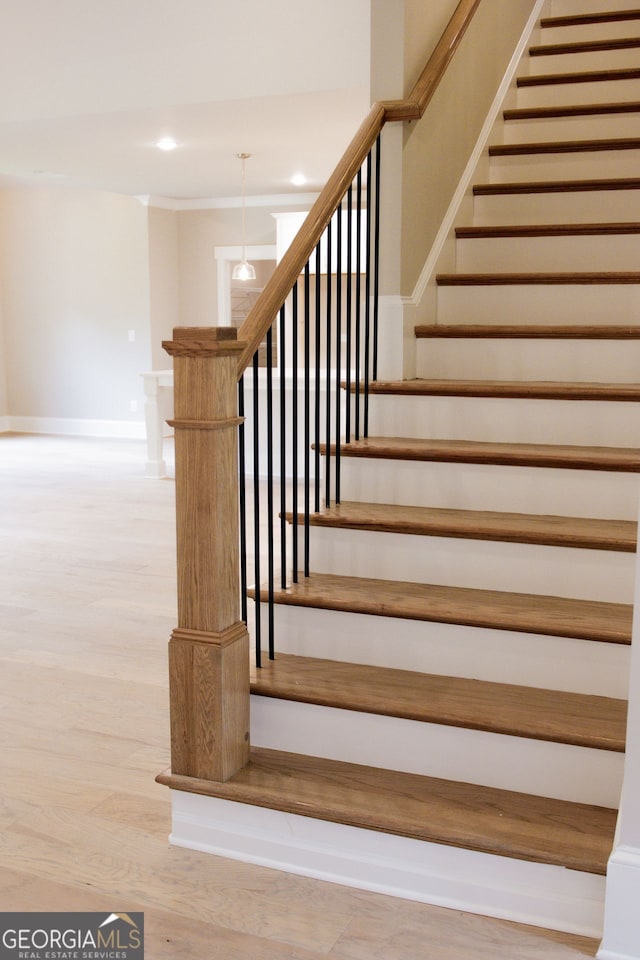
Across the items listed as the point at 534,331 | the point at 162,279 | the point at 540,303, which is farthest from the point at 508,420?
the point at 162,279

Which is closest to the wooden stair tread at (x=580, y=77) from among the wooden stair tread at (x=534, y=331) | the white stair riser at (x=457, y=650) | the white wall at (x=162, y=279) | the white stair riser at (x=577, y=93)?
the white stair riser at (x=577, y=93)

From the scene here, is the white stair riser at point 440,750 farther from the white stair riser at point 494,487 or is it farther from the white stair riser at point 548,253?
the white stair riser at point 548,253

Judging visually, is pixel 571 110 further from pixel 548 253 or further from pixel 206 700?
pixel 206 700

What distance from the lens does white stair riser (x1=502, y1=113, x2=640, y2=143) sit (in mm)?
4016

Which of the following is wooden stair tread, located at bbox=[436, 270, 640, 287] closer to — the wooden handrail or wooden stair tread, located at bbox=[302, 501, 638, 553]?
A: the wooden handrail

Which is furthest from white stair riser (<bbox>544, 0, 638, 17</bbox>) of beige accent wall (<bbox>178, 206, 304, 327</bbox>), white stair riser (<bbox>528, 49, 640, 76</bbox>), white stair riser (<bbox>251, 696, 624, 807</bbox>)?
beige accent wall (<bbox>178, 206, 304, 327</bbox>)

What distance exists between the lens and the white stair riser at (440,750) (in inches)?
79.9

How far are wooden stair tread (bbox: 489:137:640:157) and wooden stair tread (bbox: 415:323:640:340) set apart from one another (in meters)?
0.98

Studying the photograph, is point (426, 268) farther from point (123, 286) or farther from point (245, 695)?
point (123, 286)

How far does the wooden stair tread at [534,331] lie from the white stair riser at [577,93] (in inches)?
58.9

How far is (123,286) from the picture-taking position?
9.34 metres

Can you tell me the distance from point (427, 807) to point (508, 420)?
132cm

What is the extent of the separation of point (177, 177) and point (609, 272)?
550 centimetres

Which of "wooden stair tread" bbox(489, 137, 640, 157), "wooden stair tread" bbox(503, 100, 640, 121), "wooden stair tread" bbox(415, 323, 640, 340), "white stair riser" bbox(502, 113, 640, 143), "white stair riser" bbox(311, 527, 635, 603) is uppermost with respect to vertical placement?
"wooden stair tread" bbox(503, 100, 640, 121)
